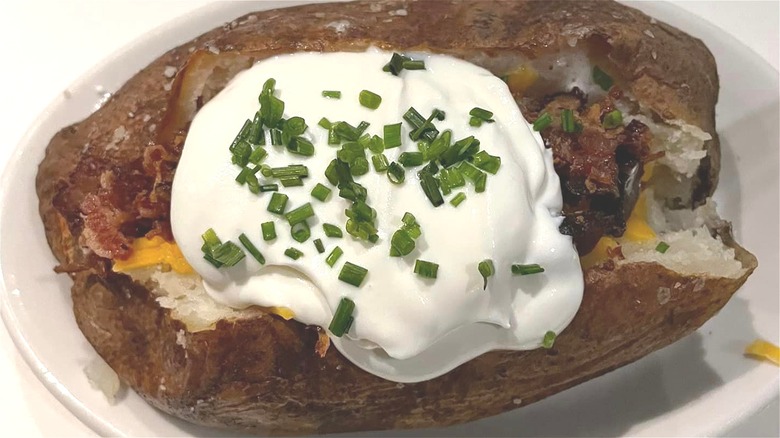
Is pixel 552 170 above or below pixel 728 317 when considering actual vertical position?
above

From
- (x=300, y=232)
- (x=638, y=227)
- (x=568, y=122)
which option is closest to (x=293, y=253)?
(x=300, y=232)

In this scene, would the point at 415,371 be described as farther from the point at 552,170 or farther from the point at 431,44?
the point at 431,44

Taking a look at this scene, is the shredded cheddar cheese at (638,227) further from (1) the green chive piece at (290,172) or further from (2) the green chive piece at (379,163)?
(1) the green chive piece at (290,172)

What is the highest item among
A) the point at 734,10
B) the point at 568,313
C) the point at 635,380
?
the point at 568,313

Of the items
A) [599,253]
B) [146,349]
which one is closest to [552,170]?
[599,253]

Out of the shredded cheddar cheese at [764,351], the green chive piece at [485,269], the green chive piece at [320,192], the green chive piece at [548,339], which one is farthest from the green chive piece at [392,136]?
the shredded cheddar cheese at [764,351]

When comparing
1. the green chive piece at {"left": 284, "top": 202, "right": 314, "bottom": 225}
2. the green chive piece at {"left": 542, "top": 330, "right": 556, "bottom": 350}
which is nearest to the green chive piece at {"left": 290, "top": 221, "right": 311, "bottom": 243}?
the green chive piece at {"left": 284, "top": 202, "right": 314, "bottom": 225}

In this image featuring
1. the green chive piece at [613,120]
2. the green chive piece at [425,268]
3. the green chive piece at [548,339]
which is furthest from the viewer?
the green chive piece at [613,120]
